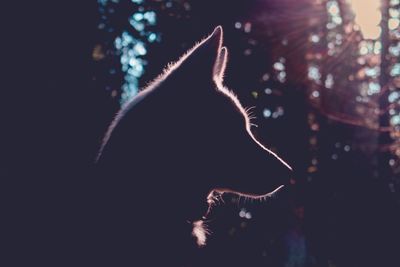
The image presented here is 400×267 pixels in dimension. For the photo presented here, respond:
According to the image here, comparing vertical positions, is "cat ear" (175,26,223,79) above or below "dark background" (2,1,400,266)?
above

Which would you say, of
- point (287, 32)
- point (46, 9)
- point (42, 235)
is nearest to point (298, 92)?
point (287, 32)

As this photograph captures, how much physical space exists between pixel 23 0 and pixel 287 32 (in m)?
4.61

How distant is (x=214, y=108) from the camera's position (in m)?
2.53

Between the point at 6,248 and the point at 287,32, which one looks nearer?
the point at 6,248

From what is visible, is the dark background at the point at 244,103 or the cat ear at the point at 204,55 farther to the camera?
the dark background at the point at 244,103

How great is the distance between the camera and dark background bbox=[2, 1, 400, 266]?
259 cm

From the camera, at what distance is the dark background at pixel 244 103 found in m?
2.59

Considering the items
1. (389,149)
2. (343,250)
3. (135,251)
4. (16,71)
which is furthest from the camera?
(343,250)

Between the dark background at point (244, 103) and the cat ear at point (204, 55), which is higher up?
the cat ear at point (204, 55)

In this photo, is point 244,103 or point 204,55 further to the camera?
point 244,103

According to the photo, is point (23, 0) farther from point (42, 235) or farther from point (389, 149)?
point (389, 149)

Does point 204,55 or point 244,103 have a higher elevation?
point 204,55

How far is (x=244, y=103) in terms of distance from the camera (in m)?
6.43

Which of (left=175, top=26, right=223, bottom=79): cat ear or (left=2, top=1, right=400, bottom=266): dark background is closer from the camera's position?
(left=175, top=26, right=223, bottom=79): cat ear
